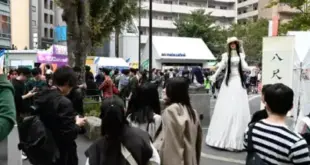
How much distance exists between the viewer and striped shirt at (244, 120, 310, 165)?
2.47 meters

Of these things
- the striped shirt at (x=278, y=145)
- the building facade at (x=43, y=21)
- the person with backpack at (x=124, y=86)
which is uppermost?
the building facade at (x=43, y=21)

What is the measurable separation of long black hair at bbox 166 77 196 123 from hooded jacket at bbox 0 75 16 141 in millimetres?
1990

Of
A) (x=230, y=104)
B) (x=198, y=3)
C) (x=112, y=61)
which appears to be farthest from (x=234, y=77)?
(x=198, y=3)

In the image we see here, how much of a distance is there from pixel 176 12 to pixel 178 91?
55145 mm

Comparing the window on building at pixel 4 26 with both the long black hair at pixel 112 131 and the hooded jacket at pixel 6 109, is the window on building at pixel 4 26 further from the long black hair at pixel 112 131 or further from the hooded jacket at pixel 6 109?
the hooded jacket at pixel 6 109

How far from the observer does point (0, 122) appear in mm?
1743

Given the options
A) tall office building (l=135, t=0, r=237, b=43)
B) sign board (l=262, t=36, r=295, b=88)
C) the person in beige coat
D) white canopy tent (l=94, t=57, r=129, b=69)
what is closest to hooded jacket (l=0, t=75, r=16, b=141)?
the person in beige coat

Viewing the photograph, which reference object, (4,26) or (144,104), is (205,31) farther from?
(144,104)

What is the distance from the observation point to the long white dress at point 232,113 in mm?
6809

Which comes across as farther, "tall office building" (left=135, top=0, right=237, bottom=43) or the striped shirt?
"tall office building" (left=135, top=0, right=237, bottom=43)

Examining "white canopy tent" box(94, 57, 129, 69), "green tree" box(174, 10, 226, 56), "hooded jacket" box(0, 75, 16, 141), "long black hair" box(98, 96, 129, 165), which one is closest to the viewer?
"hooded jacket" box(0, 75, 16, 141)

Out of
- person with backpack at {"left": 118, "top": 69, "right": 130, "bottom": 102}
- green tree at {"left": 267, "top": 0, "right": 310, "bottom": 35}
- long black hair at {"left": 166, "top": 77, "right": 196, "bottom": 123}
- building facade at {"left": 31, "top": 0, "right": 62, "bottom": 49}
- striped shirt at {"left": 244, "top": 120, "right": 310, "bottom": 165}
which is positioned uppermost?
building facade at {"left": 31, "top": 0, "right": 62, "bottom": 49}

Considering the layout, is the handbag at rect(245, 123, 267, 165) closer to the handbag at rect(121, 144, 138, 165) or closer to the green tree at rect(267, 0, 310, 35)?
the handbag at rect(121, 144, 138, 165)

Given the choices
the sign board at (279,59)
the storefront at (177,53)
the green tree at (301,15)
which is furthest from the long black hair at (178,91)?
the storefront at (177,53)
